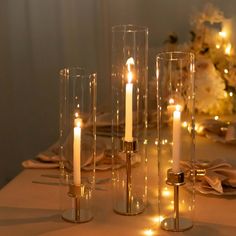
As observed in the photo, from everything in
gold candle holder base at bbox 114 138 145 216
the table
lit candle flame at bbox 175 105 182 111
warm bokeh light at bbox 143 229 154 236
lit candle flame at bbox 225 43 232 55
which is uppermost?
lit candle flame at bbox 225 43 232 55

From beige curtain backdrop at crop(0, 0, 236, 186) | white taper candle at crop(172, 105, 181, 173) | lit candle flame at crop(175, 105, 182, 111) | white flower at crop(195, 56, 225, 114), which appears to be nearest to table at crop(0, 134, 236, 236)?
white taper candle at crop(172, 105, 181, 173)

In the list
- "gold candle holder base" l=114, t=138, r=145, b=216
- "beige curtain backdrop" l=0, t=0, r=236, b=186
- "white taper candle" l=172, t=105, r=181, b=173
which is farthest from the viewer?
"beige curtain backdrop" l=0, t=0, r=236, b=186

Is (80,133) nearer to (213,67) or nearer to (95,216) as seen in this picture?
(95,216)

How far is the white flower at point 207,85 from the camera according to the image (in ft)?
6.43

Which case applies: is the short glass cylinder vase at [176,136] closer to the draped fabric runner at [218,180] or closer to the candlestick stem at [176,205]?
the candlestick stem at [176,205]

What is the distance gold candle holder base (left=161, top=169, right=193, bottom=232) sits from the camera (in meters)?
1.14

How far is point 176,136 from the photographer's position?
1137mm

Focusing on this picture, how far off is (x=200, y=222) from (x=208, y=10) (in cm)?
124

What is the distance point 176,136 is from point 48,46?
164 cm

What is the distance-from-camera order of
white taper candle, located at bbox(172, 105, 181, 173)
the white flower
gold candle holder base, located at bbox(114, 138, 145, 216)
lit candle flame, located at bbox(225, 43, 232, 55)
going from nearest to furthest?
white taper candle, located at bbox(172, 105, 181, 173), gold candle holder base, located at bbox(114, 138, 145, 216), the white flower, lit candle flame, located at bbox(225, 43, 232, 55)

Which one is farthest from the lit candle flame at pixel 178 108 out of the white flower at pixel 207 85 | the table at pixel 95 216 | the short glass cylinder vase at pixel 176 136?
the white flower at pixel 207 85

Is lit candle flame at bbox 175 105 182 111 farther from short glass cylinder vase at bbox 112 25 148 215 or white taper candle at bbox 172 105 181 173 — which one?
short glass cylinder vase at bbox 112 25 148 215

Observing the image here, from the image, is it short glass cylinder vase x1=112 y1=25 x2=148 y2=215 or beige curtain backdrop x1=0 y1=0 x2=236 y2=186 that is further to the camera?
beige curtain backdrop x1=0 y1=0 x2=236 y2=186

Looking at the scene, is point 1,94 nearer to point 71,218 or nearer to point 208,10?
point 208,10
